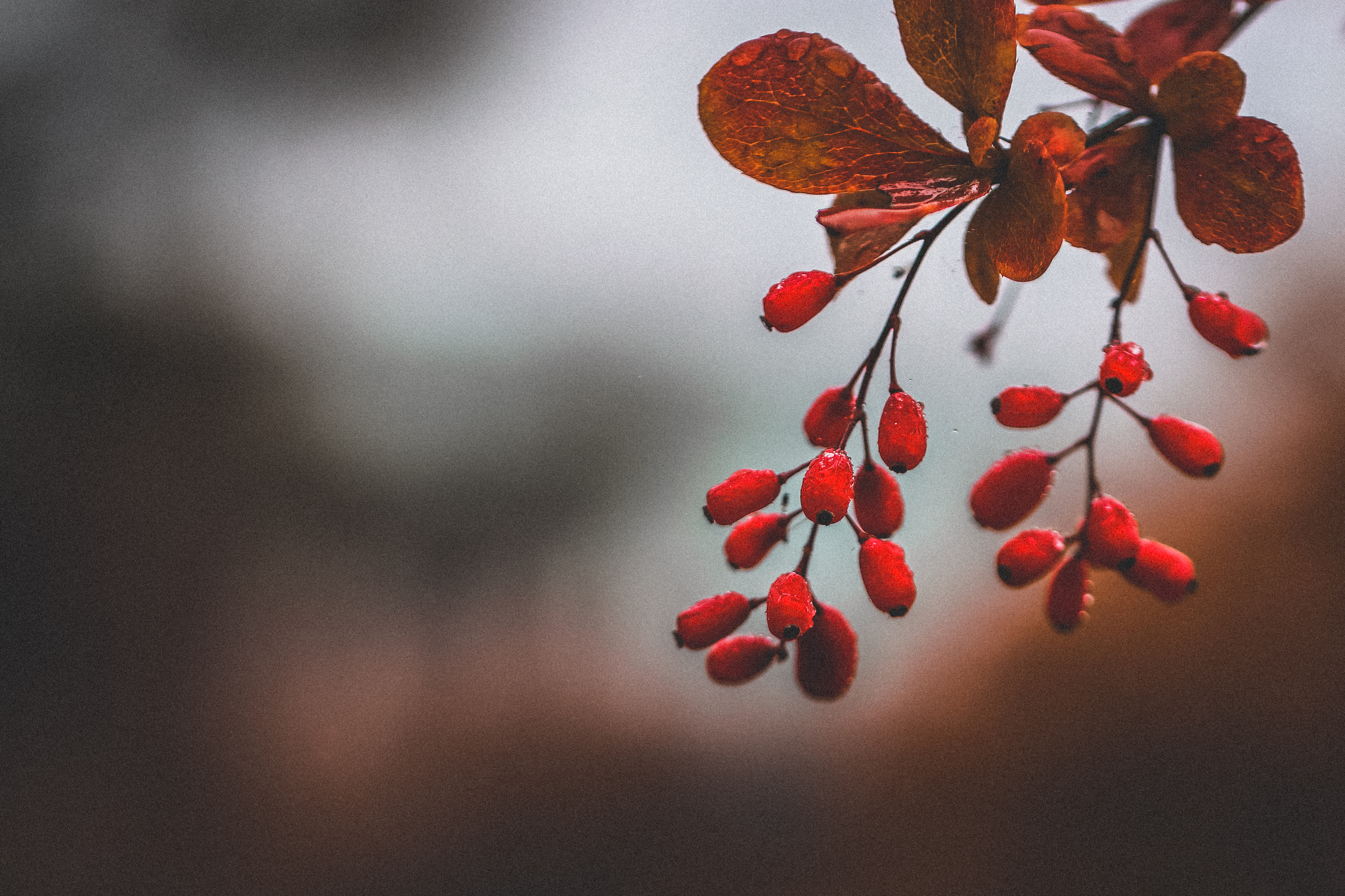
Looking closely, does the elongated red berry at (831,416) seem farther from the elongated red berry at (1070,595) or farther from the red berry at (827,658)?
the elongated red berry at (1070,595)

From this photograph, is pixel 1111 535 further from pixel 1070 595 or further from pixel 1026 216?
pixel 1026 216

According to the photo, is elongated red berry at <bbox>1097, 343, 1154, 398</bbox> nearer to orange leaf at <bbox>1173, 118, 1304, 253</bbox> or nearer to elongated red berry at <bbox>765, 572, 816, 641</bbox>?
orange leaf at <bbox>1173, 118, 1304, 253</bbox>

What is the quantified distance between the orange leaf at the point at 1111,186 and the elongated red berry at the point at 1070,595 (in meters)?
0.22

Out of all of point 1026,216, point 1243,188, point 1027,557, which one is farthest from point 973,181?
point 1027,557

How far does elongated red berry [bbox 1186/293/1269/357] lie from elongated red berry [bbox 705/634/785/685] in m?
0.31

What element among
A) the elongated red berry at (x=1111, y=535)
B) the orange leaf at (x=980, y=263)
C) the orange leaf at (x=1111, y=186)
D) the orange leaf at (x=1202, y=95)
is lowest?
the elongated red berry at (x=1111, y=535)

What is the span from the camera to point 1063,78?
0.33 meters

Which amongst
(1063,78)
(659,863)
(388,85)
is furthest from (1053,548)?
(388,85)

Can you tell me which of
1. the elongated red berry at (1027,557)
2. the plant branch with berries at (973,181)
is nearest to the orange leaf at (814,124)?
the plant branch with berries at (973,181)

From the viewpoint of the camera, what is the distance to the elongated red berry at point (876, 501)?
429 mm

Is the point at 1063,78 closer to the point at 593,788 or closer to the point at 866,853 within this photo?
the point at 866,853

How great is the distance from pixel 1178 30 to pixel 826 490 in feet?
0.95

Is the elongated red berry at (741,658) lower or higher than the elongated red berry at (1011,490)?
lower

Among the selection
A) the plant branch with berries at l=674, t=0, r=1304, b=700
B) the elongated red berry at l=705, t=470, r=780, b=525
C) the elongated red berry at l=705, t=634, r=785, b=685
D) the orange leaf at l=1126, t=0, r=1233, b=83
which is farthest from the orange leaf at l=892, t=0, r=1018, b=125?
the elongated red berry at l=705, t=634, r=785, b=685
